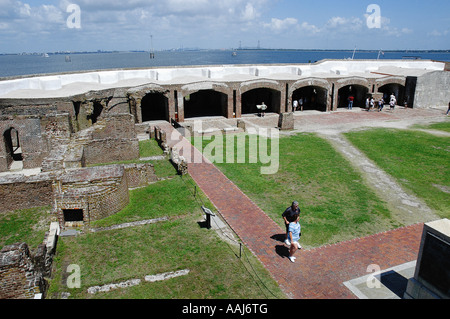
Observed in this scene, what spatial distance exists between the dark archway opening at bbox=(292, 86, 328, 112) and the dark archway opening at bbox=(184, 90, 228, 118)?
7135mm

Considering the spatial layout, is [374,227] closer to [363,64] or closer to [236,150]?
[236,150]

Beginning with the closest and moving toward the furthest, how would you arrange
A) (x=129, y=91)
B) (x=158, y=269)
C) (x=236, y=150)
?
(x=158, y=269) < (x=236, y=150) < (x=129, y=91)

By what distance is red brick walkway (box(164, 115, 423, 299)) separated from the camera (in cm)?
809

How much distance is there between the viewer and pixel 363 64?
127 ft

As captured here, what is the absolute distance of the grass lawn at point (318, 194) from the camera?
35.2 feet

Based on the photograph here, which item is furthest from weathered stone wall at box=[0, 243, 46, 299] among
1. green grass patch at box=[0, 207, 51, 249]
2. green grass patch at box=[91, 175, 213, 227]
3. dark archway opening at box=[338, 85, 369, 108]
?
dark archway opening at box=[338, 85, 369, 108]

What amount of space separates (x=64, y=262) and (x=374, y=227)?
890 centimetres

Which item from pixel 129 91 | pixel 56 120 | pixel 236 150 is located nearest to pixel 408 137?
pixel 236 150

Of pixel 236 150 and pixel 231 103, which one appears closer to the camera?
pixel 236 150

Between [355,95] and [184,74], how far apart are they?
1632 cm

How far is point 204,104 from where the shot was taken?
107 ft

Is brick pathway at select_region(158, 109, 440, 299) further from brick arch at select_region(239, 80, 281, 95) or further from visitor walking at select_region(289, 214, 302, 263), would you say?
brick arch at select_region(239, 80, 281, 95)

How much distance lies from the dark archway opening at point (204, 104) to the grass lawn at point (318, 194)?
12273mm

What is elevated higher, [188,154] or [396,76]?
[396,76]
